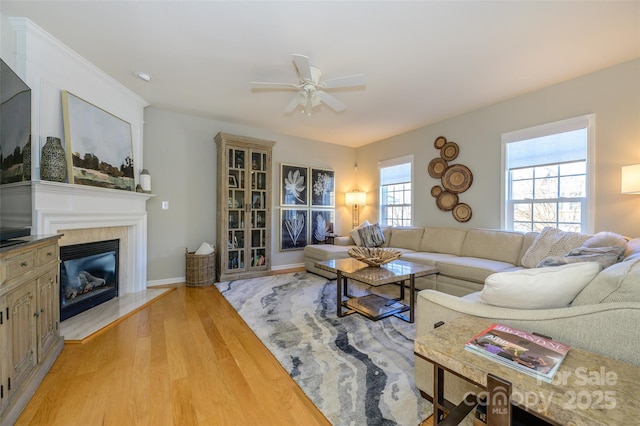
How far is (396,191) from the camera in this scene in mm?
5160

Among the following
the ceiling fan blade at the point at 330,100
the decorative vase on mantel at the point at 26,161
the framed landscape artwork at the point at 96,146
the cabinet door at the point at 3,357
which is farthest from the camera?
the ceiling fan blade at the point at 330,100

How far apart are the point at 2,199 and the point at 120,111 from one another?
1.81m

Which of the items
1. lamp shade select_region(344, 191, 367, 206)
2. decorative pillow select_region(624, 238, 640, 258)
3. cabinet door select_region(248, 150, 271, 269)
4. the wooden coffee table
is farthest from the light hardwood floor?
lamp shade select_region(344, 191, 367, 206)

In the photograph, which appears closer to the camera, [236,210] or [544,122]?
[544,122]

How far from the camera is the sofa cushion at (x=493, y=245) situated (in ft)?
10.6

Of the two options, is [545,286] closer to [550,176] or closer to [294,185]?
[550,176]

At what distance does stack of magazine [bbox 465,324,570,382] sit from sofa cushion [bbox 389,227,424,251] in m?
3.36

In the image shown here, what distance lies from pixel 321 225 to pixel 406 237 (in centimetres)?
172

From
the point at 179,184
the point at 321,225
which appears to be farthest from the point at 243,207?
the point at 321,225

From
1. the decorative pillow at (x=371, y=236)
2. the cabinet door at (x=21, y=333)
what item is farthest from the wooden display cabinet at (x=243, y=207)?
the cabinet door at (x=21, y=333)

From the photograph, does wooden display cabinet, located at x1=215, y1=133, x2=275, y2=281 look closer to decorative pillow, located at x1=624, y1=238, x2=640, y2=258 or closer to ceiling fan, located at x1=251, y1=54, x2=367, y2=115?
ceiling fan, located at x1=251, y1=54, x2=367, y2=115

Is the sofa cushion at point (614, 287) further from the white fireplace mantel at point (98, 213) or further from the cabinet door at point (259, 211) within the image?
the cabinet door at point (259, 211)

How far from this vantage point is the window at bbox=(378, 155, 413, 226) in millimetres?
4941

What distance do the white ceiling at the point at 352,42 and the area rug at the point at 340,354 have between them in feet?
8.45
